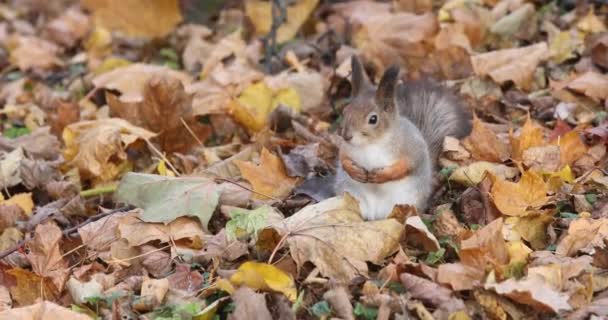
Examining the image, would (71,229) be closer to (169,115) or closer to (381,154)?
(169,115)

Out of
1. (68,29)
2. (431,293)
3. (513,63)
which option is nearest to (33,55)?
(68,29)

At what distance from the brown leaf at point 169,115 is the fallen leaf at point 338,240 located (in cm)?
124

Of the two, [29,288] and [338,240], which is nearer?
[338,240]

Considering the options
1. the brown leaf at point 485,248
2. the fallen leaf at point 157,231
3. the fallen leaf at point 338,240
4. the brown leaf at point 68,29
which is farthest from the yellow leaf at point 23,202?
the brown leaf at point 68,29

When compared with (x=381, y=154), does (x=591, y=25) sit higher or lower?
lower

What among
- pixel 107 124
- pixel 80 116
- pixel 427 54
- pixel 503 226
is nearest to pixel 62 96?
pixel 80 116

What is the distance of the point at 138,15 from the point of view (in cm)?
580

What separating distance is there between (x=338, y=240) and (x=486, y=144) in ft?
2.92

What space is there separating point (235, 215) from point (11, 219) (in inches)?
42.0

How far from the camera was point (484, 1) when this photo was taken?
529cm

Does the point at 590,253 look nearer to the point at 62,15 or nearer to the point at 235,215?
the point at 235,215

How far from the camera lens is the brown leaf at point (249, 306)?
273 centimetres

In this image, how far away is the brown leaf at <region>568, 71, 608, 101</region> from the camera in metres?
4.07

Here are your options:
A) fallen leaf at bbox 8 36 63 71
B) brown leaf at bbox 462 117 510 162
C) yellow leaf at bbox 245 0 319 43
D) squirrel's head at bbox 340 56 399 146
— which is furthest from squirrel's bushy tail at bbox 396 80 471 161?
fallen leaf at bbox 8 36 63 71
